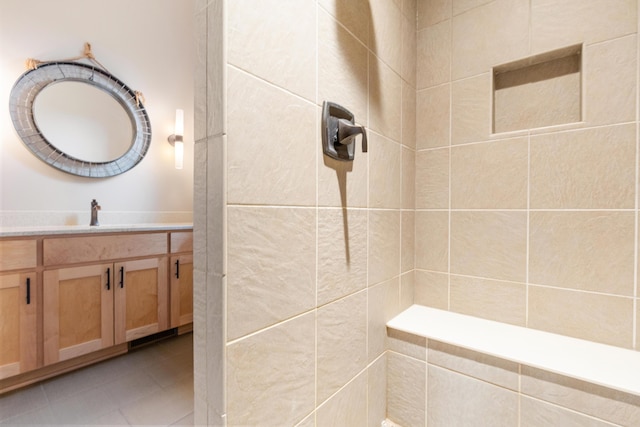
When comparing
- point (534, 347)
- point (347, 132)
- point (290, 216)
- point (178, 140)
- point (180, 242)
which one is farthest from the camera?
point (178, 140)

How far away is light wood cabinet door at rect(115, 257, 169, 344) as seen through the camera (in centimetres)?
173

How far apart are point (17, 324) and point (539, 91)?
2.69 metres

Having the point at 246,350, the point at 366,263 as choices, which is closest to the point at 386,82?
the point at 366,263

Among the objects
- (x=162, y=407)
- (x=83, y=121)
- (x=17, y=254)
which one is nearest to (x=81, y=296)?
(x=17, y=254)

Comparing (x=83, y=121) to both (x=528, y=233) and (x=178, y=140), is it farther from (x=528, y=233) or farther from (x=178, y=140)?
(x=528, y=233)

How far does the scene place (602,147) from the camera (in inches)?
37.7

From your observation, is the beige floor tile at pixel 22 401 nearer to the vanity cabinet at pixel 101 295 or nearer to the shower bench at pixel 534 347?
the vanity cabinet at pixel 101 295

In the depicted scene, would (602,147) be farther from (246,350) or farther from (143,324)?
(143,324)

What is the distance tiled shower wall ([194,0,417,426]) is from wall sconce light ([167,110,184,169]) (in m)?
2.06

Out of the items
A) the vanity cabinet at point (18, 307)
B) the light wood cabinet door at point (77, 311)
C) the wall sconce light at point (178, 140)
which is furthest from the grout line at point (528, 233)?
the wall sconce light at point (178, 140)

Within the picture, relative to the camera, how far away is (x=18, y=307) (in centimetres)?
138

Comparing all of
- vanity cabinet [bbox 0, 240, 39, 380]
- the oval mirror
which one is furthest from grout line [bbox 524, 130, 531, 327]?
the oval mirror

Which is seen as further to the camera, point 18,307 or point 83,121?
point 83,121

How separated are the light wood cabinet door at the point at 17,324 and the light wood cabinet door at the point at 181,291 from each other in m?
0.72
